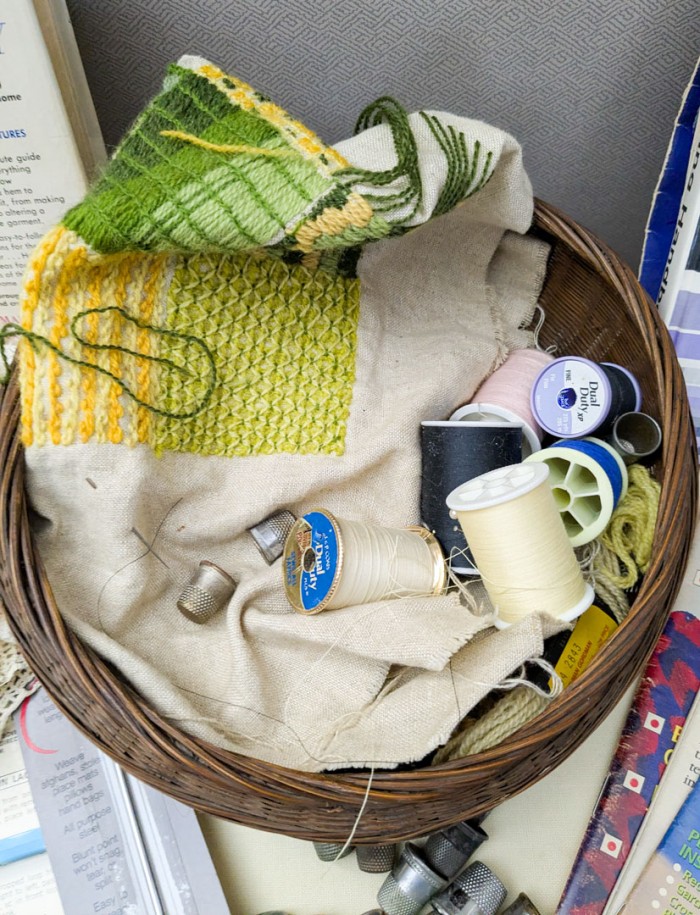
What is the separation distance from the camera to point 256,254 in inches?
28.9

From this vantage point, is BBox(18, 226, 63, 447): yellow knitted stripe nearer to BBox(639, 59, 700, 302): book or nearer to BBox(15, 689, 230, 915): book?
BBox(15, 689, 230, 915): book

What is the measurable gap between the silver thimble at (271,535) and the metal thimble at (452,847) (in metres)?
0.33

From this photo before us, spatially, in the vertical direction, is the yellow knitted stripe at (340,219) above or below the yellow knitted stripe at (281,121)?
below

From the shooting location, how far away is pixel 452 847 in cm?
73

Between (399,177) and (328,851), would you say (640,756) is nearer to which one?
(328,851)

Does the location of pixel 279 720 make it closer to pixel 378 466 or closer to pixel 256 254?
pixel 378 466

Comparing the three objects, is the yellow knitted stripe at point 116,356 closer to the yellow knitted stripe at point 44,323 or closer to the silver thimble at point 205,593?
the yellow knitted stripe at point 44,323

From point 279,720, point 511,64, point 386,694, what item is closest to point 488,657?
point 386,694

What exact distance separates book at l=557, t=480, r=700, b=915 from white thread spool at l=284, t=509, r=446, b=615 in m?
0.27

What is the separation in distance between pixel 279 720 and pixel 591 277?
61cm

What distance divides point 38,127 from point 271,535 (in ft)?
1.62

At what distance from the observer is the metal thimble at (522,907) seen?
2.35 feet

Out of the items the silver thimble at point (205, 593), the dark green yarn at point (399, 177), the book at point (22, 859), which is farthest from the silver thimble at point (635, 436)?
the book at point (22, 859)

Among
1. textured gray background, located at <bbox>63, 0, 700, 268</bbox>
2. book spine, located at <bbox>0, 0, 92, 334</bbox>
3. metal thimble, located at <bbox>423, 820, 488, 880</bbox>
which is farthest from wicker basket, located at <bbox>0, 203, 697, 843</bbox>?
textured gray background, located at <bbox>63, 0, 700, 268</bbox>
